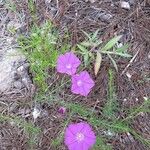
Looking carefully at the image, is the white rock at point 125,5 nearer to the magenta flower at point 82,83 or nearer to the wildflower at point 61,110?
the magenta flower at point 82,83

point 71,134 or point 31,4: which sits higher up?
point 31,4

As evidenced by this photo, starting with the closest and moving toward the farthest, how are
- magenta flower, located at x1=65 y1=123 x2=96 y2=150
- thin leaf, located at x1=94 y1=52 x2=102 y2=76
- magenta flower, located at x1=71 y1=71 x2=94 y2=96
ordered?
magenta flower, located at x1=65 y1=123 x2=96 y2=150, magenta flower, located at x1=71 y1=71 x2=94 y2=96, thin leaf, located at x1=94 y1=52 x2=102 y2=76

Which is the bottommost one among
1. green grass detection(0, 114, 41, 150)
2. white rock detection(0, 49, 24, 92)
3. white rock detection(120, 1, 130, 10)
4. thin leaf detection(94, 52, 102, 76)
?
green grass detection(0, 114, 41, 150)

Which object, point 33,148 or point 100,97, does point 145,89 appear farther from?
point 33,148

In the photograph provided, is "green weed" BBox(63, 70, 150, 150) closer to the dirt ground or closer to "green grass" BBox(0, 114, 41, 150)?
the dirt ground

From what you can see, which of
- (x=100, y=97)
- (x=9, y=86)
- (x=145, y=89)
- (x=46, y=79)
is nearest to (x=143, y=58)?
(x=145, y=89)

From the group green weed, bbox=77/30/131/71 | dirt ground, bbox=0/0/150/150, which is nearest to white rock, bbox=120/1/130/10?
dirt ground, bbox=0/0/150/150
